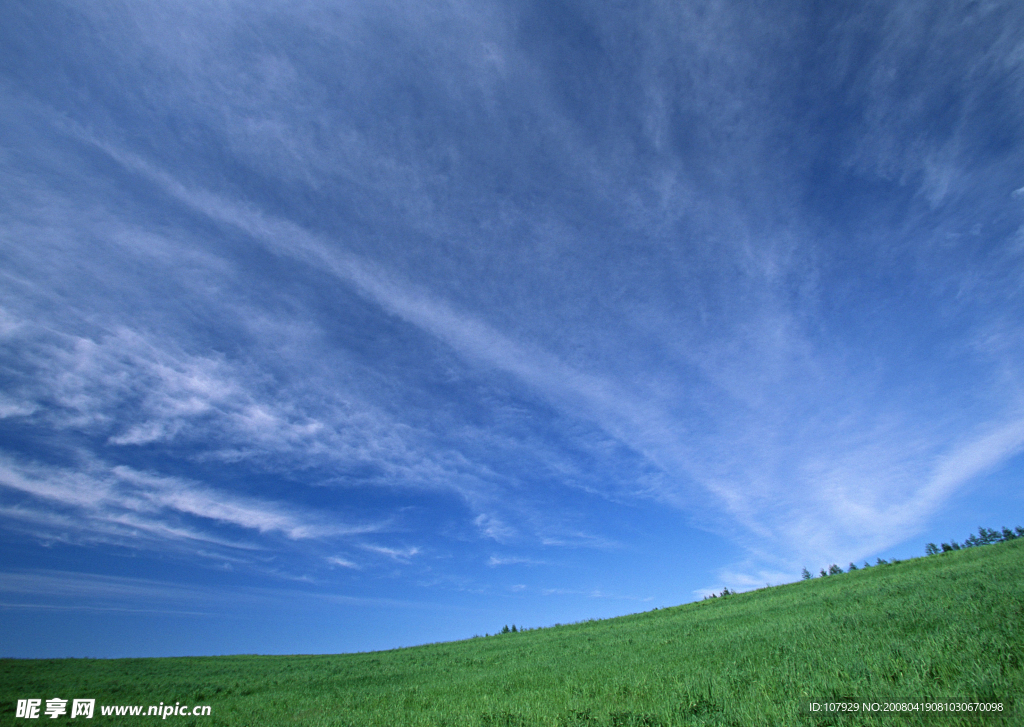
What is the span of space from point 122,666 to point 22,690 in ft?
61.2

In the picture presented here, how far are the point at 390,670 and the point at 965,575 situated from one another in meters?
39.3

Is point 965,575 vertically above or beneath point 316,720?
above

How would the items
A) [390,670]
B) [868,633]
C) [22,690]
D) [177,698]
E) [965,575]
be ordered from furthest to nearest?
[390,670], [22,690], [177,698], [965,575], [868,633]

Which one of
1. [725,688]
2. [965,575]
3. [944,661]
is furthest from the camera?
[965,575]

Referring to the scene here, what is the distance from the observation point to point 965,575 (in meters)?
22.8

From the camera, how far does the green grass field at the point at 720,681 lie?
8.53m

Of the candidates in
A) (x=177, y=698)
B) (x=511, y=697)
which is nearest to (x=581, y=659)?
(x=511, y=697)

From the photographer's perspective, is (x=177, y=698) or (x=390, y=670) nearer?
(x=177, y=698)

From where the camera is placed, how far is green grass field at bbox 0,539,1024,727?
28.0 feet

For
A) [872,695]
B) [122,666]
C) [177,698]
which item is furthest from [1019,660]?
[122,666]

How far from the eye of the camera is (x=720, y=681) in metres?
11.7

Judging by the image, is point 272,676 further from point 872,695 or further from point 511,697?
point 872,695

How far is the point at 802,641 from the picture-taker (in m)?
14.9

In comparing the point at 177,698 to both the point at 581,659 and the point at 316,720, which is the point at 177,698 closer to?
the point at 316,720
